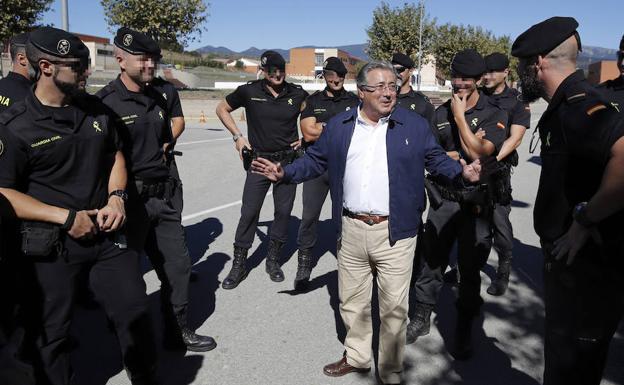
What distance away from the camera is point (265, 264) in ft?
19.1

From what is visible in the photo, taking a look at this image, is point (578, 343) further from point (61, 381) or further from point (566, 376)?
point (61, 381)

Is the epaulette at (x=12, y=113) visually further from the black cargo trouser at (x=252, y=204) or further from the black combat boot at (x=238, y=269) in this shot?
the black combat boot at (x=238, y=269)

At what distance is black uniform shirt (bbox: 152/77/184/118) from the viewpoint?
14.3ft

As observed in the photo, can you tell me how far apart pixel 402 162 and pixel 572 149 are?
1133mm

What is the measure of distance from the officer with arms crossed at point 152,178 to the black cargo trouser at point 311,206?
5.12 feet

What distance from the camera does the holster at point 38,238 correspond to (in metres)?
2.74

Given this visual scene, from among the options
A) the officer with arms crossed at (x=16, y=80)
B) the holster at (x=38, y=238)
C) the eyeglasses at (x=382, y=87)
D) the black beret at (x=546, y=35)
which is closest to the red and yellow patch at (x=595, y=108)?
the black beret at (x=546, y=35)

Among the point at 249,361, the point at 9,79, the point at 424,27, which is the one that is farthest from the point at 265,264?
the point at 424,27

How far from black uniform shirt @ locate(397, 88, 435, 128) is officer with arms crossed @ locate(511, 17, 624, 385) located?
2844mm

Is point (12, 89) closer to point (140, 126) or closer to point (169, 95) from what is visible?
point (169, 95)

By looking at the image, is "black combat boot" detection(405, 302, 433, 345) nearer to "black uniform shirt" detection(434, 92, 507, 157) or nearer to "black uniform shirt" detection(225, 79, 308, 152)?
"black uniform shirt" detection(434, 92, 507, 157)

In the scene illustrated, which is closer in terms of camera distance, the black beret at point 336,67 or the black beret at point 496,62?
the black beret at point 336,67

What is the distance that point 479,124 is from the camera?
4.08 m

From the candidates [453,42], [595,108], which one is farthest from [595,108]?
[453,42]
